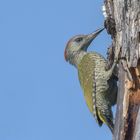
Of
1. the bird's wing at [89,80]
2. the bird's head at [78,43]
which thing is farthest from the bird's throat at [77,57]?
the bird's wing at [89,80]

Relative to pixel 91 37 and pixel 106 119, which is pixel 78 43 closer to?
pixel 91 37

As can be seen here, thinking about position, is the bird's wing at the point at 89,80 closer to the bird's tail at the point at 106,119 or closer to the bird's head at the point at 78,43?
the bird's tail at the point at 106,119

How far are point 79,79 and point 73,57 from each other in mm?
521

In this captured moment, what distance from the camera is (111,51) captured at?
409 centimetres

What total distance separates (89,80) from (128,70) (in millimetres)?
1683

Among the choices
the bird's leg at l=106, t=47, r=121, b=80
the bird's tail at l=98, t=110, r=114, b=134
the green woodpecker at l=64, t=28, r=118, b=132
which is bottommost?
the bird's tail at l=98, t=110, r=114, b=134

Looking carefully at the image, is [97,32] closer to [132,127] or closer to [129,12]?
[129,12]

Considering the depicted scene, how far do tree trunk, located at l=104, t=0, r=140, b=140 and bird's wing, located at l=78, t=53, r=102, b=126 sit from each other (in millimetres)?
1335

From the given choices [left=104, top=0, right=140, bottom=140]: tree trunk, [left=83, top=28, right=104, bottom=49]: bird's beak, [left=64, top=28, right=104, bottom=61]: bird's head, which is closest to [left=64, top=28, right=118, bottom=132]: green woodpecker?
[left=83, top=28, right=104, bottom=49]: bird's beak

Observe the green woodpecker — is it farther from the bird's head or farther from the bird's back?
the bird's head

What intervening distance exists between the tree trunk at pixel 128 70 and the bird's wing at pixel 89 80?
4.38 feet

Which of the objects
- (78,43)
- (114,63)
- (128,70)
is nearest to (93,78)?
(78,43)

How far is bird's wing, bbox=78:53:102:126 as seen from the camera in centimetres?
495

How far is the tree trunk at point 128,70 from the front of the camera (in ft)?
10.4
